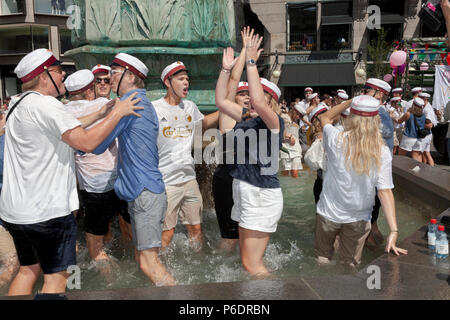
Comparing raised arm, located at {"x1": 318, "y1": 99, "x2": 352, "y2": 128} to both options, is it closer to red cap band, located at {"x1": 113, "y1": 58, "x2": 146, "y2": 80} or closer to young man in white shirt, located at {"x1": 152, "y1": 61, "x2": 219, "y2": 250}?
young man in white shirt, located at {"x1": 152, "y1": 61, "x2": 219, "y2": 250}

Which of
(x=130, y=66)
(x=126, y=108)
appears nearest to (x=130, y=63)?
(x=130, y=66)

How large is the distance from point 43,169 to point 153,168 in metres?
0.80

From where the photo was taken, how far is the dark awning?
25125 millimetres

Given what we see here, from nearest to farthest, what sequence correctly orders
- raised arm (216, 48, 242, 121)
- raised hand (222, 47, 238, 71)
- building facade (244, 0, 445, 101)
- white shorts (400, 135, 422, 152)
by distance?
1. raised arm (216, 48, 242, 121)
2. raised hand (222, 47, 238, 71)
3. white shorts (400, 135, 422, 152)
4. building facade (244, 0, 445, 101)

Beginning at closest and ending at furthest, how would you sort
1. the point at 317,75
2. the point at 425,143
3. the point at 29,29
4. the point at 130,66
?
the point at 130,66
the point at 425,143
the point at 317,75
the point at 29,29

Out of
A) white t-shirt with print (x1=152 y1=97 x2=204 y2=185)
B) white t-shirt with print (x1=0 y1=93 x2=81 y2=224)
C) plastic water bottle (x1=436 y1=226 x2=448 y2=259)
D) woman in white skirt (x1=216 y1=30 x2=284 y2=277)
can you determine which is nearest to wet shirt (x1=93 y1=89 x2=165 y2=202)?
white t-shirt with print (x1=0 y1=93 x2=81 y2=224)

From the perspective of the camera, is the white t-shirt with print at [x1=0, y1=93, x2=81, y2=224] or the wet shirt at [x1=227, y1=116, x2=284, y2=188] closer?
the white t-shirt with print at [x1=0, y1=93, x2=81, y2=224]

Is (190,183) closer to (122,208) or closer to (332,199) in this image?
(122,208)

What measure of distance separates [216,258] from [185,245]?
16.3 inches

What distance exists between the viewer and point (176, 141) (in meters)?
3.77

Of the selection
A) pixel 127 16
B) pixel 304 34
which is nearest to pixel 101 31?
pixel 127 16

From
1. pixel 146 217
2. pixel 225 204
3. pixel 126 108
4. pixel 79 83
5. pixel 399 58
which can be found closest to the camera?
pixel 126 108

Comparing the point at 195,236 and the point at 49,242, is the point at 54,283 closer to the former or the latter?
the point at 49,242

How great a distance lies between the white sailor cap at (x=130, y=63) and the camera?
316 centimetres
